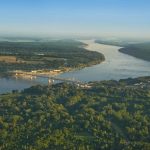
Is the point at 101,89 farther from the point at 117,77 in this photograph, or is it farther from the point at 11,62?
the point at 11,62

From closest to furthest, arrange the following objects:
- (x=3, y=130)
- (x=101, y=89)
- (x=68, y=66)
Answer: (x=3, y=130)
(x=101, y=89)
(x=68, y=66)

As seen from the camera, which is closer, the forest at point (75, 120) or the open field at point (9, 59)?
the forest at point (75, 120)

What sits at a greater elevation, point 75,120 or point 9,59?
point 75,120

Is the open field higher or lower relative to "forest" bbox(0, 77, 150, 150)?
lower

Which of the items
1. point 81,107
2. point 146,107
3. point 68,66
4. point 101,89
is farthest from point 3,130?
point 68,66

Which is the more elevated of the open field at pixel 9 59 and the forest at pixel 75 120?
the forest at pixel 75 120

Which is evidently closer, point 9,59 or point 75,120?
point 75,120

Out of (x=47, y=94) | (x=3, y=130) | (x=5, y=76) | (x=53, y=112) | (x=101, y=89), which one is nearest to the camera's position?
(x=3, y=130)

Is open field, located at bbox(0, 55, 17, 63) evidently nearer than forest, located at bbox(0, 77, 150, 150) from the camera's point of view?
No
